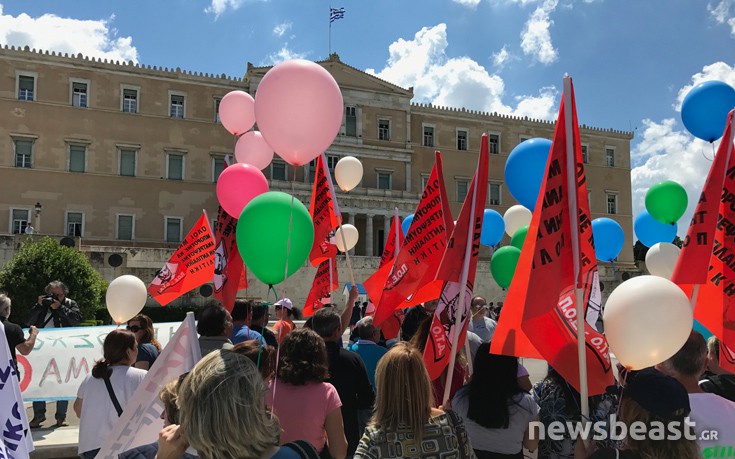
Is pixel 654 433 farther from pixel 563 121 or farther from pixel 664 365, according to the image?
pixel 563 121

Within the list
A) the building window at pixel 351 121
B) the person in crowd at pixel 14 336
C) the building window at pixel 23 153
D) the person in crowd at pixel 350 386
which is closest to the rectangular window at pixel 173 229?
the building window at pixel 23 153

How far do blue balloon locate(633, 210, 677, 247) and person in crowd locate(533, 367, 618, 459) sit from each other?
7.89m

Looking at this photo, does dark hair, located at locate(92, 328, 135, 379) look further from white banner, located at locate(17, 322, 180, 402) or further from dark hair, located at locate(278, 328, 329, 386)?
white banner, located at locate(17, 322, 180, 402)

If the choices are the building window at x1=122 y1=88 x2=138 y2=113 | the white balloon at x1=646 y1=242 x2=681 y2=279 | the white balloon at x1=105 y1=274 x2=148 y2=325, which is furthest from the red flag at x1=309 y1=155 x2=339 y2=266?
the building window at x1=122 y1=88 x2=138 y2=113

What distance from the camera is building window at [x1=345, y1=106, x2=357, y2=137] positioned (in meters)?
35.6

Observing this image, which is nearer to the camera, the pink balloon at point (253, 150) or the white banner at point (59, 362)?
the white banner at point (59, 362)

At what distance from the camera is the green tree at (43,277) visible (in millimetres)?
16500

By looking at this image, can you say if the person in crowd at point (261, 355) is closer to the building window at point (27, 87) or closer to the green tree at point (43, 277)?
the green tree at point (43, 277)

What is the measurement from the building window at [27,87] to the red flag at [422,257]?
3089 centimetres

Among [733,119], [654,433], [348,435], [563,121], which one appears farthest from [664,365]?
[733,119]

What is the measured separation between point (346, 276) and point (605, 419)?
26.5 m

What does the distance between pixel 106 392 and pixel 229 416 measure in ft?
6.21

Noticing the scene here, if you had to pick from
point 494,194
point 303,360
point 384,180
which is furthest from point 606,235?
point 494,194

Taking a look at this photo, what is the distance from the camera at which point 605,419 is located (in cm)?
294
